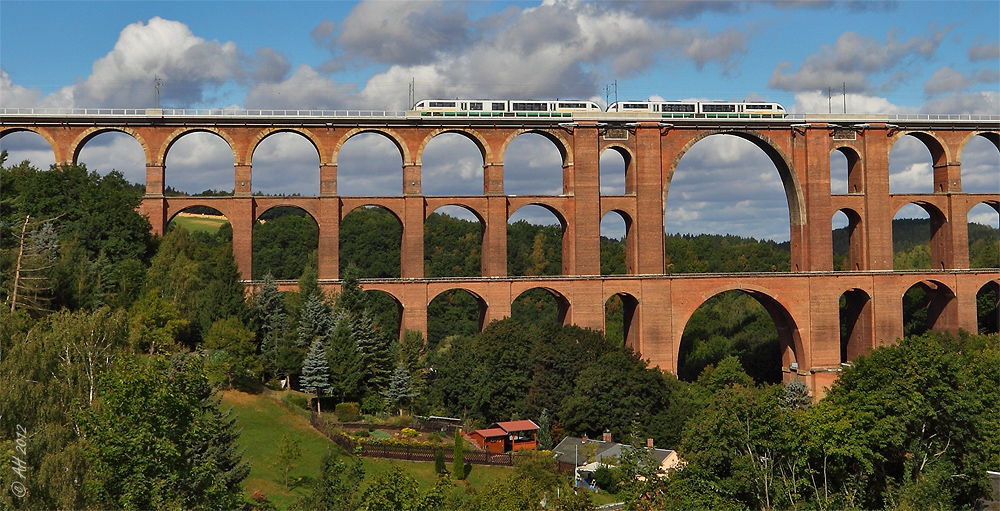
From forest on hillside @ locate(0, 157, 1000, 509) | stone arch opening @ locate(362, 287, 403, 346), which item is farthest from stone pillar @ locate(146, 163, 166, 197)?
stone arch opening @ locate(362, 287, 403, 346)

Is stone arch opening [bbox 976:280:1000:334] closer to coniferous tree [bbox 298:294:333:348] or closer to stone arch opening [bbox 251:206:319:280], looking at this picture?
coniferous tree [bbox 298:294:333:348]

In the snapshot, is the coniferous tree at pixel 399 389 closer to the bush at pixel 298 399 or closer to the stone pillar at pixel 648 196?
the bush at pixel 298 399

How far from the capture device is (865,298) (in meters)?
58.2

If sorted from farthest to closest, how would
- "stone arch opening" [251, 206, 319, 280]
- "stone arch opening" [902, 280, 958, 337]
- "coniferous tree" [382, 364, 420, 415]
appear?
"stone arch opening" [251, 206, 319, 280] → "stone arch opening" [902, 280, 958, 337] → "coniferous tree" [382, 364, 420, 415]

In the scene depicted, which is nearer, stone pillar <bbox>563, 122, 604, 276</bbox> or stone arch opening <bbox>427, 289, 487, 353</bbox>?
stone pillar <bbox>563, 122, 604, 276</bbox>

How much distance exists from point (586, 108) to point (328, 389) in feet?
78.6

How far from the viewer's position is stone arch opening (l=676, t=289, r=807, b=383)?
58000 mm

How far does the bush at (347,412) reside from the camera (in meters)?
42.0

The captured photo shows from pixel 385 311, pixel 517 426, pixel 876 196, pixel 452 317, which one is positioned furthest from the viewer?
pixel 452 317

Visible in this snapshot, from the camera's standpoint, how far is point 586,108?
56219 millimetres

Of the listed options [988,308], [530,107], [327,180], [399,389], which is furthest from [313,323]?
[988,308]

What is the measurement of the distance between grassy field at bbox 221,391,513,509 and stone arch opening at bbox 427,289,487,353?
167 feet

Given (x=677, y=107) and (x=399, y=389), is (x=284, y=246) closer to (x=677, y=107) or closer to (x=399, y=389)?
(x=677, y=107)

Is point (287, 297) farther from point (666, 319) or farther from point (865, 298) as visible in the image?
point (865, 298)
